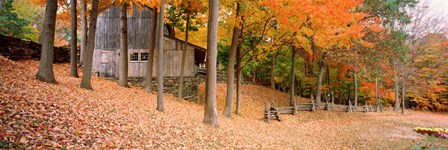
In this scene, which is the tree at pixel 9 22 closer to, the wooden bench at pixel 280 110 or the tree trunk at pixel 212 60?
the tree trunk at pixel 212 60

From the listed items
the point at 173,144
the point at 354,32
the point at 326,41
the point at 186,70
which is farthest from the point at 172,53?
the point at 173,144

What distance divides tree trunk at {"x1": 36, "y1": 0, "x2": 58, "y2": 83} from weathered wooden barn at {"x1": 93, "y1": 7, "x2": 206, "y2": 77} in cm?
1105

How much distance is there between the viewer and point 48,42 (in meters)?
11.3

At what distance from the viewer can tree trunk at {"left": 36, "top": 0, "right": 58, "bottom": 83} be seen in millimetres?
11062

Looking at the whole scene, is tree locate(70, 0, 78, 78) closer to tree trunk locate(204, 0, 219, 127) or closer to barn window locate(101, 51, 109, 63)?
barn window locate(101, 51, 109, 63)

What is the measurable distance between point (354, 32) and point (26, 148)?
1832 cm

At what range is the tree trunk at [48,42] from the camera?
11.1m

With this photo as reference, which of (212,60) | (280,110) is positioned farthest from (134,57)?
(212,60)

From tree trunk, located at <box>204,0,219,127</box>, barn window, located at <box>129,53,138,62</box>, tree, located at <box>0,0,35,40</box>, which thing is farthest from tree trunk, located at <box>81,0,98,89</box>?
tree, located at <box>0,0,35,40</box>

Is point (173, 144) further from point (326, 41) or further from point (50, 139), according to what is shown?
point (326, 41)

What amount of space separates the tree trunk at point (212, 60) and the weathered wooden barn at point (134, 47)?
12488 mm

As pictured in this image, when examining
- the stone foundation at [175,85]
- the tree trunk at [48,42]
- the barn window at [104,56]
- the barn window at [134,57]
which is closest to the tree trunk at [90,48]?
the tree trunk at [48,42]

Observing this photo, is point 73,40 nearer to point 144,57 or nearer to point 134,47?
point 134,47

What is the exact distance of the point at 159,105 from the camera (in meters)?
12.0
